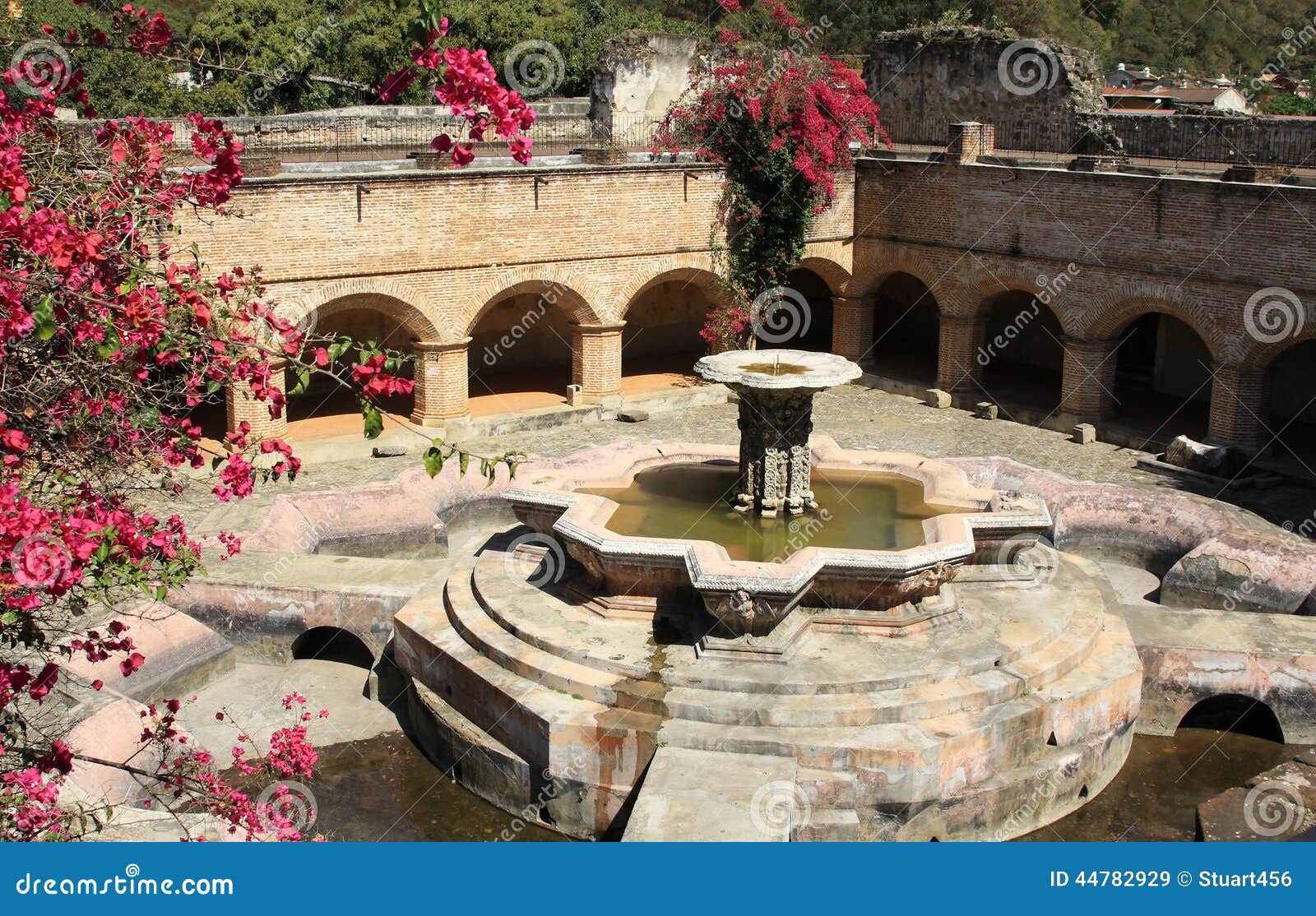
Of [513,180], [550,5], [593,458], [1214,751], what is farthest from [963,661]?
[550,5]

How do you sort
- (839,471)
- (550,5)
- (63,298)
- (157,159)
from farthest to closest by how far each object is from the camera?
(550,5), (839,471), (157,159), (63,298)

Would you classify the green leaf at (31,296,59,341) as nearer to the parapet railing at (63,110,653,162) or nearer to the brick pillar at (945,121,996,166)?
the parapet railing at (63,110,653,162)

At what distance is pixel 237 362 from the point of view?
599 cm

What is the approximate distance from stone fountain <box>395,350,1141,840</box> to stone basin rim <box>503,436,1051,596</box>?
0.03 m

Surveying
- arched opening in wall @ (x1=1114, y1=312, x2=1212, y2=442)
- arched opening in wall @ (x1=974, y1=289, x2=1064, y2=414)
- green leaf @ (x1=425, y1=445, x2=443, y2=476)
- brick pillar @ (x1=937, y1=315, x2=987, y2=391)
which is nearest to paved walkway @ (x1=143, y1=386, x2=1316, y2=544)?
brick pillar @ (x1=937, y1=315, x2=987, y2=391)

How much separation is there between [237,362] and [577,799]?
508 centimetres

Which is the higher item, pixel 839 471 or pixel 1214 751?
pixel 839 471

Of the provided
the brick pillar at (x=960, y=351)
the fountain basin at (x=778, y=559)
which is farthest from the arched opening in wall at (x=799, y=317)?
the fountain basin at (x=778, y=559)

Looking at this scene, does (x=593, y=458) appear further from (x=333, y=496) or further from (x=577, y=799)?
(x=577, y=799)

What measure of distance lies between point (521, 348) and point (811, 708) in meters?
14.0

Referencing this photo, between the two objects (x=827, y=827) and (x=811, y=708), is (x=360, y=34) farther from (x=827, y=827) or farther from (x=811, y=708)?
(x=827, y=827)

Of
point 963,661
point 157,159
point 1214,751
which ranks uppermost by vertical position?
point 157,159

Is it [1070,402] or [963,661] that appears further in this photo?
[1070,402]

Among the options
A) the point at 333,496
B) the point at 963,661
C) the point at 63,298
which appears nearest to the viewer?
the point at 63,298
